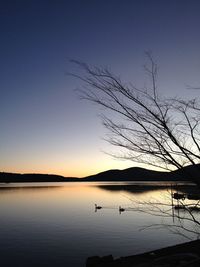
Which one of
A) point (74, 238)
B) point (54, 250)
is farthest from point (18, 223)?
point (54, 250)

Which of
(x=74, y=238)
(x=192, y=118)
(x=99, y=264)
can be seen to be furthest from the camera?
(x=74, y=238)

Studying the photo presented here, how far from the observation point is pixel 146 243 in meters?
36.4

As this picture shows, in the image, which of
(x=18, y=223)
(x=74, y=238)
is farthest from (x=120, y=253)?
(x=18, y=223)

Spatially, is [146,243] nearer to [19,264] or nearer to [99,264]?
[19,264]

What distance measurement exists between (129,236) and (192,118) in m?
38.8

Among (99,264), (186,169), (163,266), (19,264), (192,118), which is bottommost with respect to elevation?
(19,264)

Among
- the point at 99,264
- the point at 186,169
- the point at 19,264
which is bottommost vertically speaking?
the point at 19,264

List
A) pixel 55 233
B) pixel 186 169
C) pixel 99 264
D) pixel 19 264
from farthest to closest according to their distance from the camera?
pixel 55 233 < pixel 19 264 < pixel 99 264 < pixel 186 169

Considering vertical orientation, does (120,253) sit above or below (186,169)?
below

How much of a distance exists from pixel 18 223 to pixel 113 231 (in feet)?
56.9

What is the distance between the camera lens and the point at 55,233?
141ft

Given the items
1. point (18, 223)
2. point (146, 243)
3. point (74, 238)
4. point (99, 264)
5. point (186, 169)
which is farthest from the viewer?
point (18, 223)

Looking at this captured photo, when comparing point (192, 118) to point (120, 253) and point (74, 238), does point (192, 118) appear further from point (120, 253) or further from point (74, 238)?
point (74, 238)

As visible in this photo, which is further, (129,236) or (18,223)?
(18,223)
